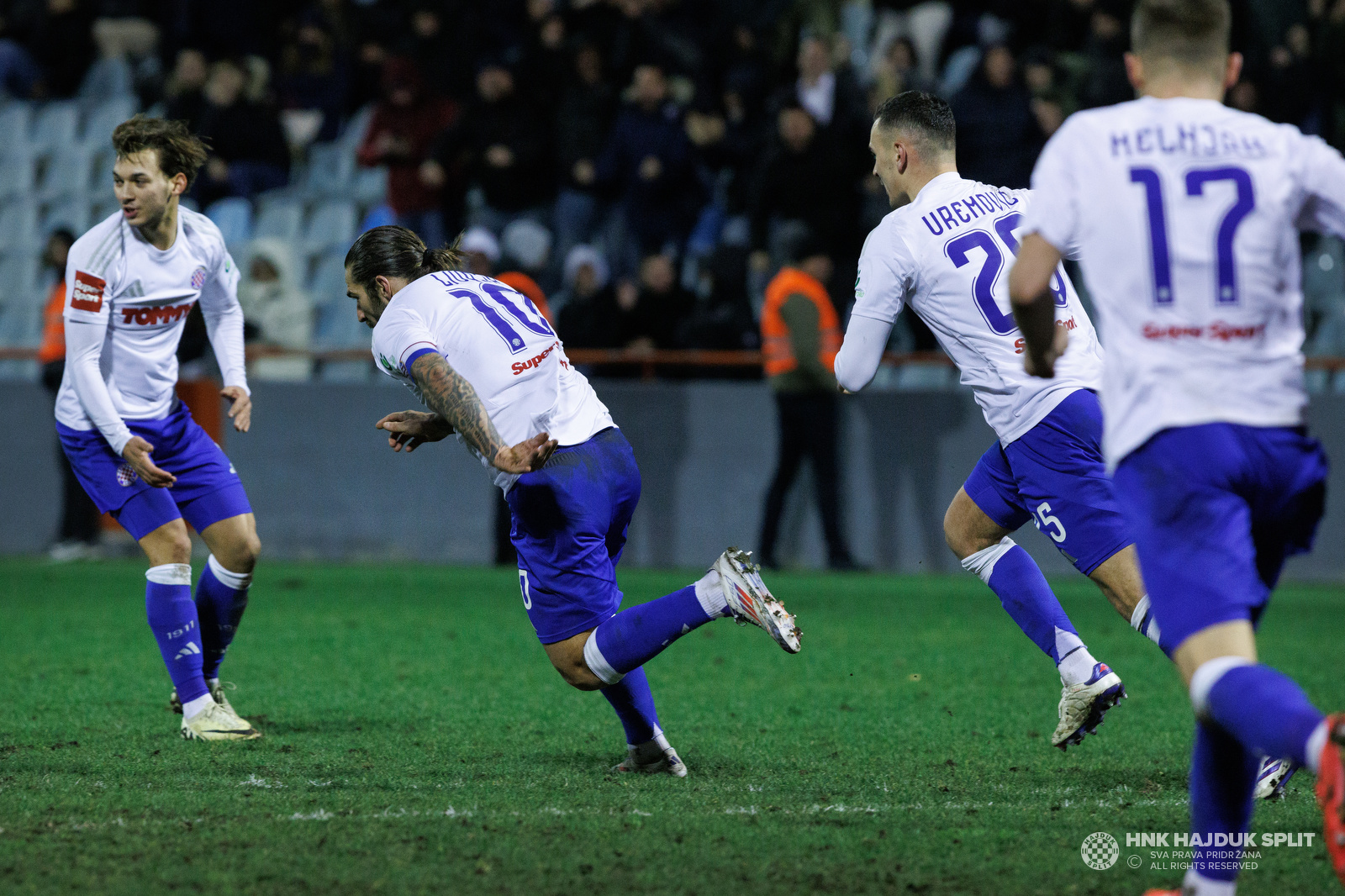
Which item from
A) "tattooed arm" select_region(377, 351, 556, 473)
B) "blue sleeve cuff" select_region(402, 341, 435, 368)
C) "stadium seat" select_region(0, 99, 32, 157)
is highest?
"stadium seat" select_region(0, 99, 32, 157)

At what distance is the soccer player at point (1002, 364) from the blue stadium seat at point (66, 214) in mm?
12442

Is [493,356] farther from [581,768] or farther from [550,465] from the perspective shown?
[581,768]

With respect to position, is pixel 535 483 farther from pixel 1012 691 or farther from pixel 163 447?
pixel 1012 691

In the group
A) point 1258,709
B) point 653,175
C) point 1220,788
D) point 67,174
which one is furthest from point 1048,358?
point 67,174

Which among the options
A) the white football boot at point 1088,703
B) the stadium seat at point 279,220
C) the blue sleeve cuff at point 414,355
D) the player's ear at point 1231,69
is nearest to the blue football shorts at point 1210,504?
the player's ear at point 1231,69

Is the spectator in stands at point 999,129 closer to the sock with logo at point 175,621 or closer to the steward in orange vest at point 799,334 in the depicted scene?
the steward in orange vest at point 799,334

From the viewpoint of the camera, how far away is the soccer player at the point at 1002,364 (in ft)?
16.2

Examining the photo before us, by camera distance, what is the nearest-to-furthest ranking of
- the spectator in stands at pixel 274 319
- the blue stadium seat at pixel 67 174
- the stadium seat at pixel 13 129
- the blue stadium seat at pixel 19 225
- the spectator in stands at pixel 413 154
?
the spectator in stands at pixel 274 319 → the spectator in stands at pixel 413 154 → the blue stadium seat at pixel 19 225 → the blue stadium seat at pixel 67 174 → the stadium seat at pixel 13 129

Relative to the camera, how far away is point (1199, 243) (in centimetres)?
317

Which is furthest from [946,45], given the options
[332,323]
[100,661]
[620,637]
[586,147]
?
[620,637]

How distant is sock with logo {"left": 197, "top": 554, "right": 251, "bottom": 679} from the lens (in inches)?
240

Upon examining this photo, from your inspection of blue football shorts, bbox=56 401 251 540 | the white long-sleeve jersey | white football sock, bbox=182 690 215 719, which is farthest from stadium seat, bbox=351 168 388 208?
white football sock, bbox=182 690 215 719

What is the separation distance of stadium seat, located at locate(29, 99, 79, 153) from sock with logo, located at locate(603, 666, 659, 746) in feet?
43.7

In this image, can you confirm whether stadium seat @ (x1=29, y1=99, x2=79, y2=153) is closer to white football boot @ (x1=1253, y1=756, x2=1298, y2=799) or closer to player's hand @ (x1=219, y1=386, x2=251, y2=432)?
player's hand @ (x1=219, y1=386, x2=251, y2=432)
